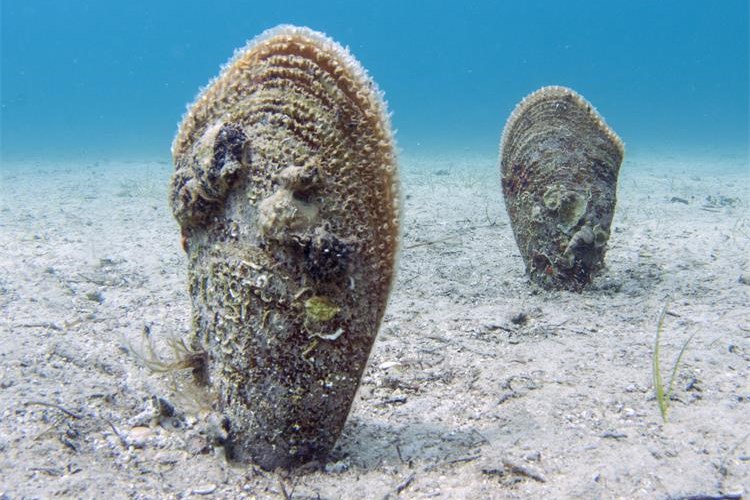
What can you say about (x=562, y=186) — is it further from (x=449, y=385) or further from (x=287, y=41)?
(x=287, y=41)

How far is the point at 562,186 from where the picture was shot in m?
4.40

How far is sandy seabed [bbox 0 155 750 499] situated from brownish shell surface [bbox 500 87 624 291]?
308 millimetres

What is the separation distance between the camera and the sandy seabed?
1944mm

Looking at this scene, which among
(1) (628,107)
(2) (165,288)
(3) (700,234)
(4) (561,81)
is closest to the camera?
(2) (165,288)

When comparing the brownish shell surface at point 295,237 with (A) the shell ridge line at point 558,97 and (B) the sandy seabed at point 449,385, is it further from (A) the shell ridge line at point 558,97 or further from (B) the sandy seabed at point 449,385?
(A) the shell ridge line at point 558,97

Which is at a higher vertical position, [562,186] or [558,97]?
[558,97]

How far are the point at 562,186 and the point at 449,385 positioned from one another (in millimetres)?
2466

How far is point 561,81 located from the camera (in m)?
79.6

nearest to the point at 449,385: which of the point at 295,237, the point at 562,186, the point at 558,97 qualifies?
the point at 295,237

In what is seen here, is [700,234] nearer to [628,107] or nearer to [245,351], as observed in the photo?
[245,351]

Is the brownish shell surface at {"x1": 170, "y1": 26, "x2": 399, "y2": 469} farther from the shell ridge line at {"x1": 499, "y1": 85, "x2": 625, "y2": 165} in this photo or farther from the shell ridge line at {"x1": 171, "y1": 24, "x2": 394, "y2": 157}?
the shell ridge line at {"x1": 499, "y1": 85, "x2": 625, "y2": 165}

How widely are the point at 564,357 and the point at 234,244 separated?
→ 91.0 inches

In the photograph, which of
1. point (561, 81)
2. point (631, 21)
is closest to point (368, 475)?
point (561, 81)

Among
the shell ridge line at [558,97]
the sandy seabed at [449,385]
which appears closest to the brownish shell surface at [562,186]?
the shell ridge line at [558,97]
